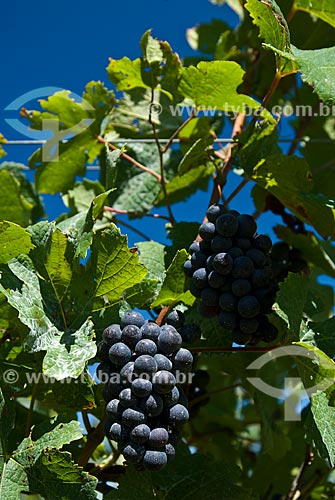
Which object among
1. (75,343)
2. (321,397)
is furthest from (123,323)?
(321,397)

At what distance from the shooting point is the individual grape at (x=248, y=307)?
1.41 metres

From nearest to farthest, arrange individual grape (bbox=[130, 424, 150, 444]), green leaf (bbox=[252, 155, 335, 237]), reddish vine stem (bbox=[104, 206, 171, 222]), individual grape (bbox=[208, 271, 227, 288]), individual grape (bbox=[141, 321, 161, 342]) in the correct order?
individual grape (bbox=[130, 424, 150, 444])
individual grape (bbox=[141, 321, 161, 342])
individual grape (bbox=[208, 271, 227, 288])
green leaf (bbox=[252, 155, 335, 237])
reddish vine stem (bbox=[104, 206, 171, 222])

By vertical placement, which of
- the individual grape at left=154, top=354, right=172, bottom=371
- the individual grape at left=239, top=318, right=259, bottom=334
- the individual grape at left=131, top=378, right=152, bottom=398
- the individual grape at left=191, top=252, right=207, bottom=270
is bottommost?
the individual grape at left=131, top=378, right=152, bottom=398

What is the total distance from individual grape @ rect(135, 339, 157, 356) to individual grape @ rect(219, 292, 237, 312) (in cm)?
20

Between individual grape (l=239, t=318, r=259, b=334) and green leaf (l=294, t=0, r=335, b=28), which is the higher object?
green leaf (l=294, t=0, r=335, b=28)

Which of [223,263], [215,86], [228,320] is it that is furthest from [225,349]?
[215,86]

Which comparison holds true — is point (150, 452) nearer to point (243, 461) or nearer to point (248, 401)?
point (243, 461)

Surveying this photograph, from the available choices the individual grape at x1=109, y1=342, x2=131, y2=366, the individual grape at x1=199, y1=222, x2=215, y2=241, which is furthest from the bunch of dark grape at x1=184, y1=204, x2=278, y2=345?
the individual grape at x1=109, y1=342, x2=131, y2=366

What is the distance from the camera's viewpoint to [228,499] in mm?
1502

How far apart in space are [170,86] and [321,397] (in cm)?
96

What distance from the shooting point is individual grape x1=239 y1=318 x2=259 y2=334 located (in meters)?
1.43

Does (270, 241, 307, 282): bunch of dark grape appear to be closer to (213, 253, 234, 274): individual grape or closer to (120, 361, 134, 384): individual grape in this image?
(213, 253, 234, 274): individual grape

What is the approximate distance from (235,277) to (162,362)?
0.27 m
